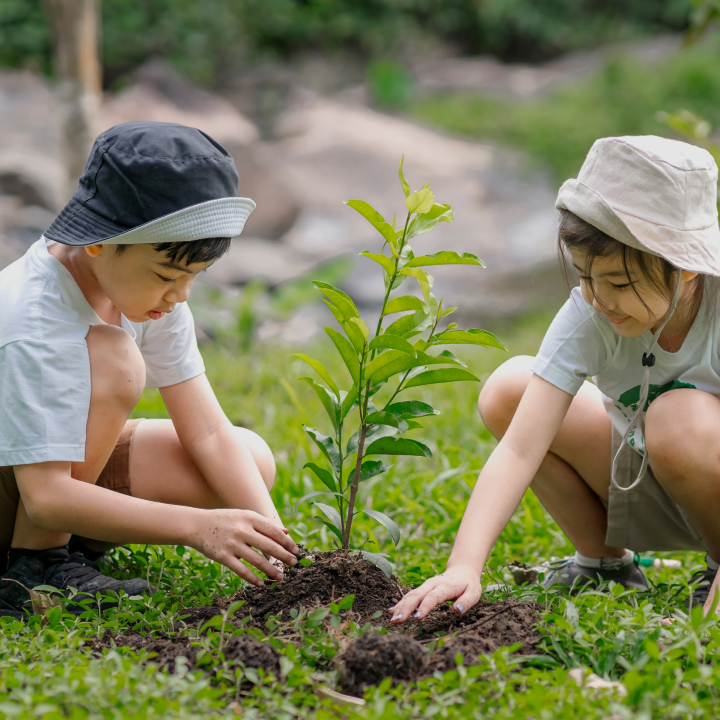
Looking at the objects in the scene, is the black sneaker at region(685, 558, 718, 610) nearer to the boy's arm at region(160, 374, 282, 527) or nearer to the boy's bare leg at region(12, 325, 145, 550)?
the boy's arm at region(160, 374, 282, 527)

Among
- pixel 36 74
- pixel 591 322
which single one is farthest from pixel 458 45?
pixel 591 322

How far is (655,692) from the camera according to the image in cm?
129

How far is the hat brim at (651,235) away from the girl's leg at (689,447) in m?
0.33

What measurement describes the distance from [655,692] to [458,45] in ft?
54.4

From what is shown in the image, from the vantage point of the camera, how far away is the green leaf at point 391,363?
1718mm

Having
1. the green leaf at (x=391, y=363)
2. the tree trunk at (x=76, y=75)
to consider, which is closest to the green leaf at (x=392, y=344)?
the green leaf at (x=391, y=363)

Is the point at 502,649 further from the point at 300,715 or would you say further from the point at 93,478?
the point at 93,478

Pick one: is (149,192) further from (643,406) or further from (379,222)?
(643,406)

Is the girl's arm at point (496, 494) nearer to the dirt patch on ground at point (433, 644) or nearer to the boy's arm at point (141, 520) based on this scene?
the dirt patch on ground at point (433, 644)

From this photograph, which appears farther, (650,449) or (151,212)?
(650,449)

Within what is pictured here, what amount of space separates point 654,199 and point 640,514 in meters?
0.84

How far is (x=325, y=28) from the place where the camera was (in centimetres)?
1496

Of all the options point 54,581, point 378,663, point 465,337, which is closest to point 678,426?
point 465,337

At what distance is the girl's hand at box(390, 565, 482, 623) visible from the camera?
1.59 meters
